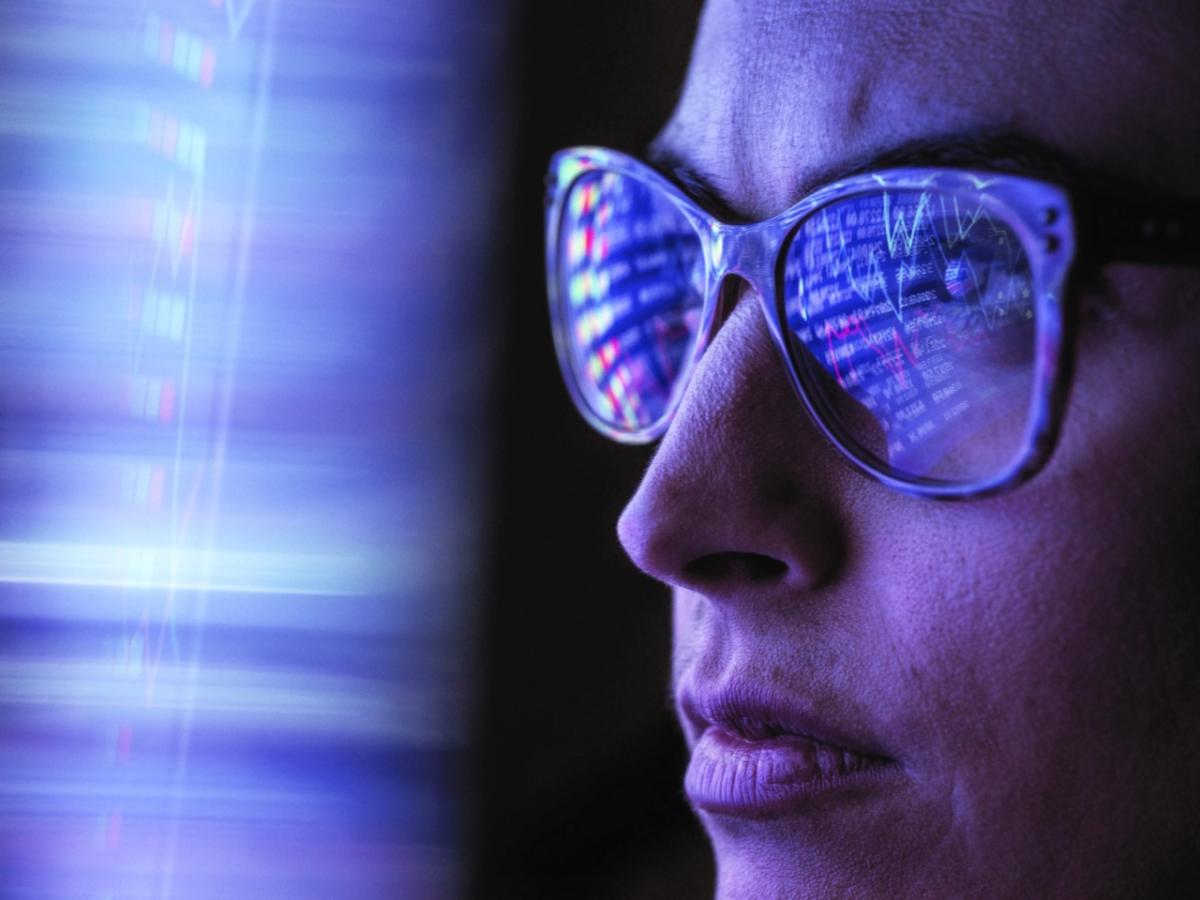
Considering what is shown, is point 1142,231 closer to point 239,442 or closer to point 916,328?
point 916,328

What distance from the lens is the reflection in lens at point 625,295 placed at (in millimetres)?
1043

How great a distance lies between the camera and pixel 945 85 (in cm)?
74

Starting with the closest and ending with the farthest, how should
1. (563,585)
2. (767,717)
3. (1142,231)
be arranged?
1. (1142,231)
2. (767,717)
3. (563,585)

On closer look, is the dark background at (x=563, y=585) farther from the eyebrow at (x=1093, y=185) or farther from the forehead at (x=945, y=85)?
the eyebrow at (x=1093, y=185)

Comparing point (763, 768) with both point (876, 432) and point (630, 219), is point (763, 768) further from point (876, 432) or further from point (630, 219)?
point (630, 219)

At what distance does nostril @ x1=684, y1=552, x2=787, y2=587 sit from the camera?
0.79 meters

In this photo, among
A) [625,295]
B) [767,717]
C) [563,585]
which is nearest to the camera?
[767,717]

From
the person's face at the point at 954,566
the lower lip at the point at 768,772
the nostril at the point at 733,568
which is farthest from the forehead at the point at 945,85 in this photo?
the lower lip at the point at 768,772

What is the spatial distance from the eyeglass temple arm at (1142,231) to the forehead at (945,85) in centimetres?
3

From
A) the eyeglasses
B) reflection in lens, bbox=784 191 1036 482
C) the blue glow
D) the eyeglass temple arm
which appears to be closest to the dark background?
the blue glow

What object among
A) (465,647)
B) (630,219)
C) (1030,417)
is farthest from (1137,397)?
(465,647)

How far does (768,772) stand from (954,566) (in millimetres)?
185

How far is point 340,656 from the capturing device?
135cm

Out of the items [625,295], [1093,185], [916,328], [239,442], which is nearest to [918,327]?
[916,328]
